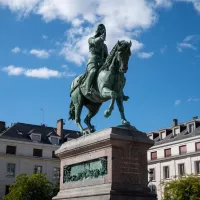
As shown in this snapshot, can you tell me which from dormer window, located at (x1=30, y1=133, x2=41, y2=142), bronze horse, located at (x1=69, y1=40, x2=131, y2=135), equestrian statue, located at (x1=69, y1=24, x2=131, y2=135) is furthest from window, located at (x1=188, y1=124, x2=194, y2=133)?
bronze horse, located at (x1=69, y1=40, x2=131, y2=135)

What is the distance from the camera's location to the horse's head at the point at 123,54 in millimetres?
11523

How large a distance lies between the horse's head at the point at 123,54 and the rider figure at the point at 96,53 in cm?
141

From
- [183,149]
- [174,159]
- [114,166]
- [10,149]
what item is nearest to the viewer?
[114,166]

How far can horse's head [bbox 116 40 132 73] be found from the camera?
11523 mm

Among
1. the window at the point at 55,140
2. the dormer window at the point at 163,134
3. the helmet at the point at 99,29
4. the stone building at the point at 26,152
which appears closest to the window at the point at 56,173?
Answer: the stone building at the point at 26,152

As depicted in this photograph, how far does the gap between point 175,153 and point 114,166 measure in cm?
4425

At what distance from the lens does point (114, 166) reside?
10.6 metres

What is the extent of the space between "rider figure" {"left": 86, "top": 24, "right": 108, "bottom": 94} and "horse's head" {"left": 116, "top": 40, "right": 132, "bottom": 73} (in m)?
1.41

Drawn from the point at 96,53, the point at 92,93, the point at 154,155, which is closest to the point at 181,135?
the point at 154,155

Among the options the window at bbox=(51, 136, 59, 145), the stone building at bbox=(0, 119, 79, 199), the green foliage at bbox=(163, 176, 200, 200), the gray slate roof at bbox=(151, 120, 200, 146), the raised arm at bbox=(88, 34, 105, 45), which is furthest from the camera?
the window at bbox=(51, 136, 59, 145)

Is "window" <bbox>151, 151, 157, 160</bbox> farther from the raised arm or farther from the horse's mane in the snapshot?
the horse's mane

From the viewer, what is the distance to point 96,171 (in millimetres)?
11250

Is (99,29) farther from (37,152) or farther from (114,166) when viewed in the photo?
(37,152)

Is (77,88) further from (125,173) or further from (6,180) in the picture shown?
(6,180)
